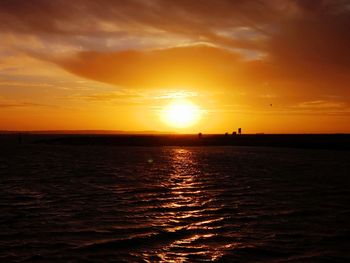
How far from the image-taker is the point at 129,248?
18391mm

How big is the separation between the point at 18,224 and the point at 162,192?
14.2 metres

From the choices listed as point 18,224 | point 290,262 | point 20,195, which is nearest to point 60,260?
point 18,224

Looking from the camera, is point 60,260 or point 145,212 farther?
point 145,212

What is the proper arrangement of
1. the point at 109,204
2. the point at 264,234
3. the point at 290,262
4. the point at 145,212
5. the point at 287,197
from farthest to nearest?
the point at 287,197
the point at 109,204
the point at 145,212
the point at 264,234
the point at 290,262

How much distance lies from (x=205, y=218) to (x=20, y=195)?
15.6 metres

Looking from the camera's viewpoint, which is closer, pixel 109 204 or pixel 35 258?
pixel 35 258

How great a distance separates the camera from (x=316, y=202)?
2941 cm

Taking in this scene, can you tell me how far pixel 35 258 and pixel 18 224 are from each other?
20.8 ft

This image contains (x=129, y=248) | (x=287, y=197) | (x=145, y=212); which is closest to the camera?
(x=129, y=248)

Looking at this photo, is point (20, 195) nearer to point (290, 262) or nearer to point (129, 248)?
point (129, 248)

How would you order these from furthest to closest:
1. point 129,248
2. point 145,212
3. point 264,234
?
1. point 145,212
2. point 264,234
3. point 129,248

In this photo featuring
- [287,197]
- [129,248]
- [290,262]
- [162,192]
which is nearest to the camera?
[290,262]

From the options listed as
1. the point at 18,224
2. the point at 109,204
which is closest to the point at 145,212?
the point at 109,204

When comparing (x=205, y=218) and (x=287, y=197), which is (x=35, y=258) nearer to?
(x=205, y=218)
